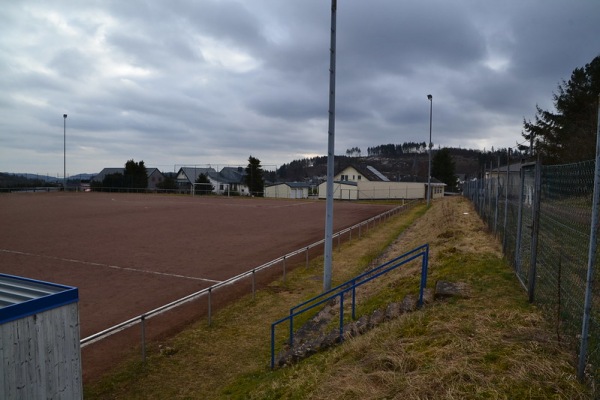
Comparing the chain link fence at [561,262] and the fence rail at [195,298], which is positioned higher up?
the chain link fence at [561,262]

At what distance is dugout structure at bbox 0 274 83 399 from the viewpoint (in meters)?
4.40

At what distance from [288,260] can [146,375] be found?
368 inches

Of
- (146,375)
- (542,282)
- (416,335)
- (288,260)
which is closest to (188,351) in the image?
(146,375)

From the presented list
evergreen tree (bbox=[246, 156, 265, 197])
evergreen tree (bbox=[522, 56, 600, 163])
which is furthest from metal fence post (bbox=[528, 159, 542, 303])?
evergreen tree (bbox=[246, 156, 265, 197])

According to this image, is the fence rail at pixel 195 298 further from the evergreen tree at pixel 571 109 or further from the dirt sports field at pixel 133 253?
the evergreen tree at pixel 571 109

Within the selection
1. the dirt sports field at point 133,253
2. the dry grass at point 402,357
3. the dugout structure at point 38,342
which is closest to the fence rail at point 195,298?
the dirt sports field at point 133,253

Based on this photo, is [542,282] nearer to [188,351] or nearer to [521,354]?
[521,354]

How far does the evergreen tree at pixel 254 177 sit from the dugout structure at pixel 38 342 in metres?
65.5

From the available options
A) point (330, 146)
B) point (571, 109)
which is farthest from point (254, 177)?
point (330, 146)

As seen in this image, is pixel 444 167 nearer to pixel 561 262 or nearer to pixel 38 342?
pixel 561 262

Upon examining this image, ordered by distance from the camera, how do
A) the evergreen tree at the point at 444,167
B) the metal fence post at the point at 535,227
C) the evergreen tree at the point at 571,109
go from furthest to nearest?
the evergreen tree at the point at 444,167 < the evergreen tree at the point at 571,109 < the metal fence post at the point at 535,227

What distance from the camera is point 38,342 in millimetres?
4672

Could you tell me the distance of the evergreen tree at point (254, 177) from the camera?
232 ft

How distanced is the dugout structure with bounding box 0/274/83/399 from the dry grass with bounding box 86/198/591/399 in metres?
2.06
